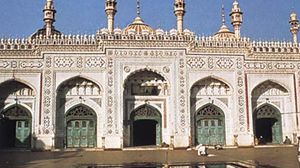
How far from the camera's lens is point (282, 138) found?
1603 centimetres

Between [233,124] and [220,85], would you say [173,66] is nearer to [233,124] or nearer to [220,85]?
[220,85]

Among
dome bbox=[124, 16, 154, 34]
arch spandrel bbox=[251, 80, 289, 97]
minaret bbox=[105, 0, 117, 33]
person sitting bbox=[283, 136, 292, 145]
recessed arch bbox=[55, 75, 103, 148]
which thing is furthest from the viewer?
dome bbox=[124, 16, 154, 34]

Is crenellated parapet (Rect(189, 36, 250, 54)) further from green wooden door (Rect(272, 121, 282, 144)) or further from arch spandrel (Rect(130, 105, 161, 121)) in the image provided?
green wooden door (Rect(272, 121, 282, 144))

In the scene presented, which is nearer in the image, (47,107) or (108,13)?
(47,107)

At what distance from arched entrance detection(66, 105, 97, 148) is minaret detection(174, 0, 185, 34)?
504 cm

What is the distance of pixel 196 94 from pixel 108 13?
495 cm

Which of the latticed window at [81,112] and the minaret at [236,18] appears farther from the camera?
the minaret at [236,18]

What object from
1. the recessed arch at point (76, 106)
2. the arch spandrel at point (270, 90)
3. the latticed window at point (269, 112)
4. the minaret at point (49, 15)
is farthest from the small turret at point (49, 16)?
the latticed window at point (269, 112)

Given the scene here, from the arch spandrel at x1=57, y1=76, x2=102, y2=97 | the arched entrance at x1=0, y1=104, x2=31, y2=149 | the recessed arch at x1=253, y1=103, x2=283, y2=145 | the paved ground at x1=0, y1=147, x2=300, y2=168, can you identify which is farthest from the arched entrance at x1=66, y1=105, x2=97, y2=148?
the recessed arch at x1=253, y1=103, x2=283, y2=145

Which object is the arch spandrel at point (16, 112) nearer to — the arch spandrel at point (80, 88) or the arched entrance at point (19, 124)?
the arched entrance at point (19, 124)

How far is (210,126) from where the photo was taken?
15516mm

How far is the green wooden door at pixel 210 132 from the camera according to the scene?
15.3 metres

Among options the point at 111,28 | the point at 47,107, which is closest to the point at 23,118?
the point at 47,107

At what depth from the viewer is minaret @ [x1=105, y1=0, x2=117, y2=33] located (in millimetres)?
15430
